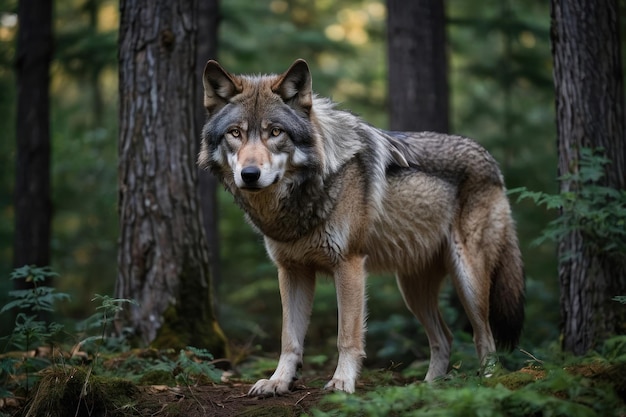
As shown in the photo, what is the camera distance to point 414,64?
925 cm

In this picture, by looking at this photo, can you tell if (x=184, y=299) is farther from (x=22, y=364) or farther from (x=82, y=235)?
(x=82, y=235)

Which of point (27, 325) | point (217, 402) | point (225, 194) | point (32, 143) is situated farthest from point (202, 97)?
point (217, 402)

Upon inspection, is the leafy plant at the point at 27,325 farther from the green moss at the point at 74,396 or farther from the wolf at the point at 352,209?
the wolf at the point at 352,209

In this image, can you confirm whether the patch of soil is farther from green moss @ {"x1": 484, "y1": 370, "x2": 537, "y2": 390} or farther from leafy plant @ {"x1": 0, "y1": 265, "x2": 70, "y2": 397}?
green moss @ {"x1": 484, "y1": 370, "x2": 537, "y2": 390}

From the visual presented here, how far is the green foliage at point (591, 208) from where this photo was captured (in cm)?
552

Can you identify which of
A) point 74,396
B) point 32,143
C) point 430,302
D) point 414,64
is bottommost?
point 74,396

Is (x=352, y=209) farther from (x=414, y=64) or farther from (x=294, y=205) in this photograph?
(x=414, y=64)

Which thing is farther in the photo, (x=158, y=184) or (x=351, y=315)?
(x=158, y=184)

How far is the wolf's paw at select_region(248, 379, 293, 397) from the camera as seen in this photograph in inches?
188

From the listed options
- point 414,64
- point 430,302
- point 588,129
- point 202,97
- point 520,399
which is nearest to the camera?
point 520,399

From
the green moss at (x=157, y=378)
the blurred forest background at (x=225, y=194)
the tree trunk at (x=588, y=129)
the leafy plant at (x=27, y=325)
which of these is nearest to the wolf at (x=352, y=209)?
the tree trunk at (x=588, y=129)

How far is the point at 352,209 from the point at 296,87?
1.10m

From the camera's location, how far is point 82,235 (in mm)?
15344

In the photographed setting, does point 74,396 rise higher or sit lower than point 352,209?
lower
